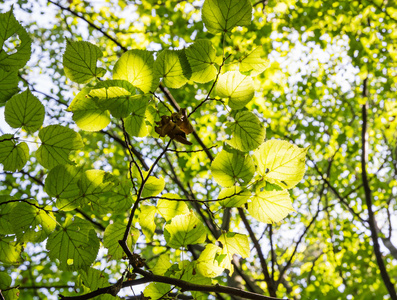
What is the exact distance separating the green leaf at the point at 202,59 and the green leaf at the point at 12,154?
62 centimetres

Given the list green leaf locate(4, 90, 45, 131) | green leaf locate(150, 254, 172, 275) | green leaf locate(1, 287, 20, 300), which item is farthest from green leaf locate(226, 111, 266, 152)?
green leaf locate(1, 287, 20, 300)

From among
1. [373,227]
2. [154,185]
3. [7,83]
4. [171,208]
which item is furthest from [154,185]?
[373,227]

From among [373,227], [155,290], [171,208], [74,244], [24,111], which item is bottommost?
[155,290]

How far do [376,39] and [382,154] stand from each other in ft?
11.5

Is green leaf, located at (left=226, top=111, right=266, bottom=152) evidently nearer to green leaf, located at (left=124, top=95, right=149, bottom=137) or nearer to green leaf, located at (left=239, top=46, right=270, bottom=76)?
green leaf, located at (left=239, top=46, right=270, bottom=76)

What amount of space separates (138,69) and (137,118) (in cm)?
16

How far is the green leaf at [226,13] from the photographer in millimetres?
749

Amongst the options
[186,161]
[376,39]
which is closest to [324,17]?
[376,39]

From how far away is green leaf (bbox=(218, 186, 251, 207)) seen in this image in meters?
0.84

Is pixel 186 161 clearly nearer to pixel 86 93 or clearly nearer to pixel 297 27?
pixel 86 93

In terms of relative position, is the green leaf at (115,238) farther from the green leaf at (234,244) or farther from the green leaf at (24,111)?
the green leaf at (24,111)

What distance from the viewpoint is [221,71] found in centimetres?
89

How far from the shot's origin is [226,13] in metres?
0.76

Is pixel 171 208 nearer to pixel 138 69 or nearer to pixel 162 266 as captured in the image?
pixel 162 266
